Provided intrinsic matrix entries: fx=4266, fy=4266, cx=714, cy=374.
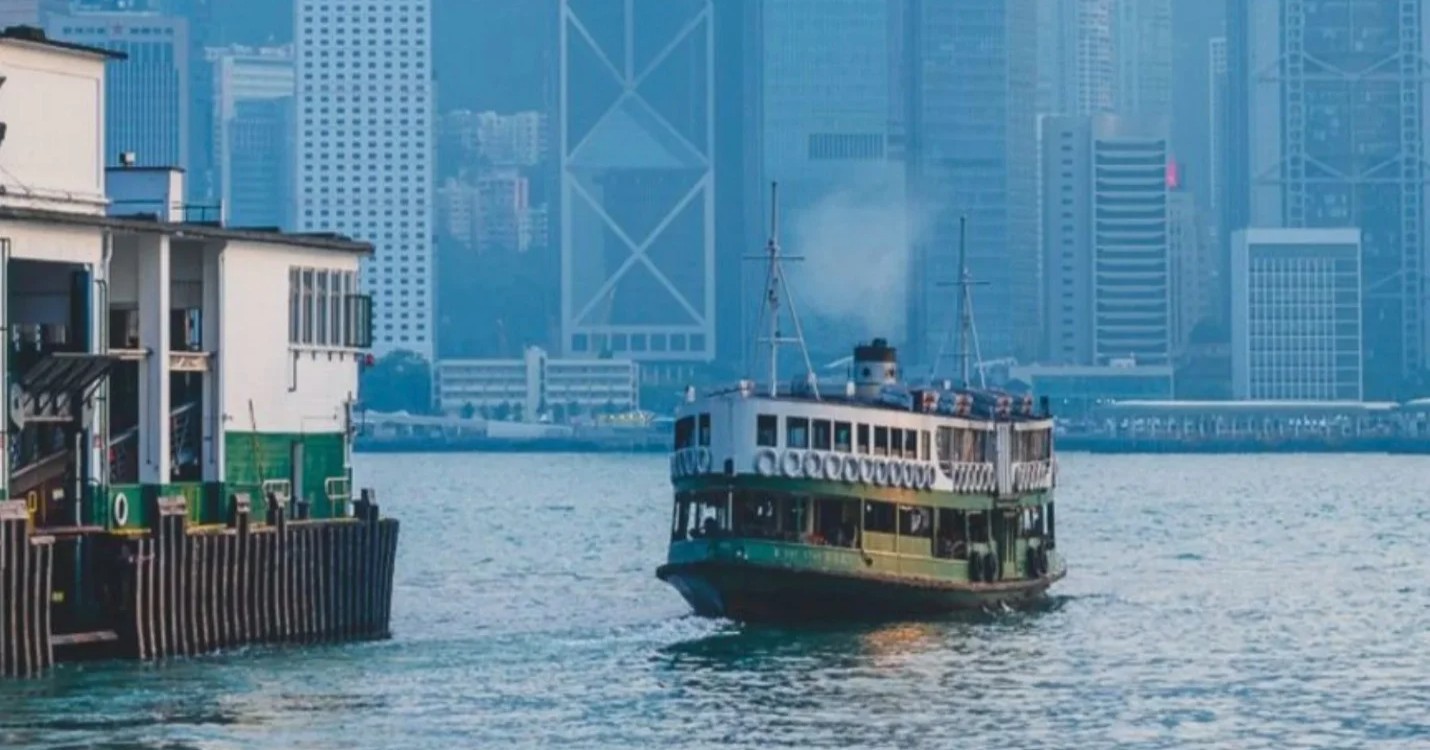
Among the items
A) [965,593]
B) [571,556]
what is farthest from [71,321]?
[571,556]

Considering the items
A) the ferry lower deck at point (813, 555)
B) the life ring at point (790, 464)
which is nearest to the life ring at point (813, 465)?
the life ring at point (790, 464)

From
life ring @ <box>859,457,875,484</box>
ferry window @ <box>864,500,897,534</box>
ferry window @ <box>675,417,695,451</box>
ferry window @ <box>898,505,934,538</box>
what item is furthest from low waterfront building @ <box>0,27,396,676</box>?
ferry window @ <box>898,505,934,538</box>

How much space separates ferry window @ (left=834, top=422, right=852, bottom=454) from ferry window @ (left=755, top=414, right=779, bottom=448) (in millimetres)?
1524

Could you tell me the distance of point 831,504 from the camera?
87.2 m

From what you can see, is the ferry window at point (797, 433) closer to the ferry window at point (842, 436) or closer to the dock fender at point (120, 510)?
the ferry window at point (842, 436)

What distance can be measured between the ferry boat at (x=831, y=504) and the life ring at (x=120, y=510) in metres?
18.5

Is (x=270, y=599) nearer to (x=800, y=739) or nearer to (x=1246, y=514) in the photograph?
(x=800, y=739)

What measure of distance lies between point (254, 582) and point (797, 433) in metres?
17.1

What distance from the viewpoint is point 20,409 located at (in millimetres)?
68438

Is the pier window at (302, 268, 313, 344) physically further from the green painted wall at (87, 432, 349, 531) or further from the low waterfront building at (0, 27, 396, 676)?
the green painted wall at (87, 432, 349, 531)

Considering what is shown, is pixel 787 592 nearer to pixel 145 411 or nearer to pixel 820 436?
pixel 820 436

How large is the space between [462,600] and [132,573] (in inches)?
1431

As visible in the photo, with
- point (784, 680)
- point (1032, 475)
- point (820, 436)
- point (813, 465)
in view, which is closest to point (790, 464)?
point (813, 465)

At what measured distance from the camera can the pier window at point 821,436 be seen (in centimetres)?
8688
